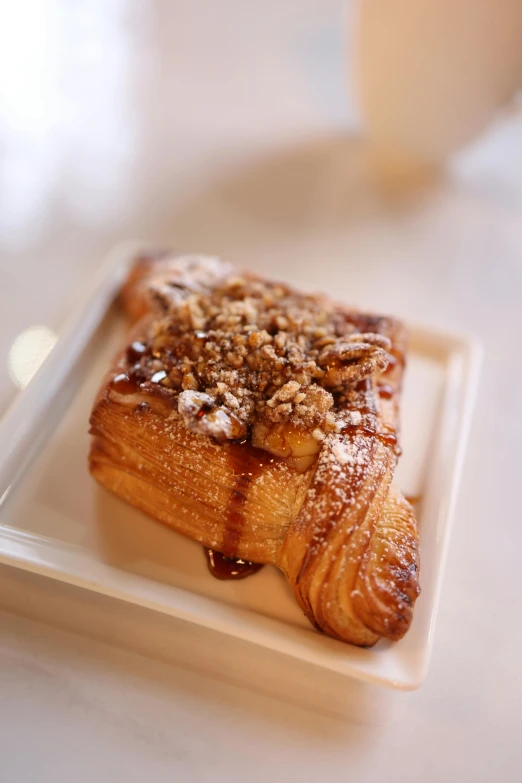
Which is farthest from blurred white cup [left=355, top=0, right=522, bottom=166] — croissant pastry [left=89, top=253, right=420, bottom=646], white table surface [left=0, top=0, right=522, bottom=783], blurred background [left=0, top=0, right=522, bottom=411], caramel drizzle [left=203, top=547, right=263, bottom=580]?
caramel drizzle [left=203, top=547, right=263, bottom=580]

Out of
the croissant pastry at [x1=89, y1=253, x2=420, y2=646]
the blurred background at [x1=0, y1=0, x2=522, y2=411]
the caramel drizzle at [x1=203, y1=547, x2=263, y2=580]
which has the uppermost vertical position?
the blurred background at [x1=0, y1=0, x2=522, y2=411]

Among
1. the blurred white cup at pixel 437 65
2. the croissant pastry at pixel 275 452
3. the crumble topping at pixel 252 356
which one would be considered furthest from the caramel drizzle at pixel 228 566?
the blurred white cup at pixel 437 65

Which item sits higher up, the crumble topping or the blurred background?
the blurred background

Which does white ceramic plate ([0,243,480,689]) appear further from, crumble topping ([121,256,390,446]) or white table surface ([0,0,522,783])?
crumble topping ([121,256,390,446])

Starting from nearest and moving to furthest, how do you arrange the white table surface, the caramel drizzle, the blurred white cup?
the white table surface, the caramel drizzle, the blurred white cup

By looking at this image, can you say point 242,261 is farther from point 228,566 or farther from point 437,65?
point 228,566

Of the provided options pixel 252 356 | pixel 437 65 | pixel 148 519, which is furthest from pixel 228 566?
pixel 437 65
